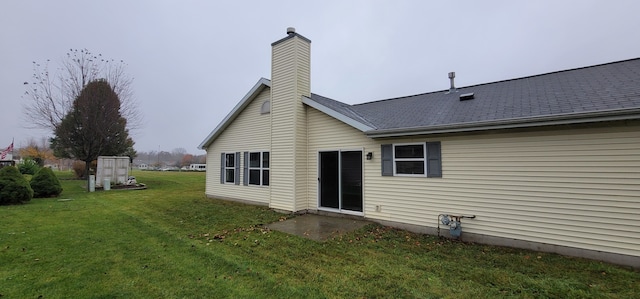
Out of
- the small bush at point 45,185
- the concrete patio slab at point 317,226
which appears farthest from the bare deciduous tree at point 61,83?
the concrete patio slab at point 317,226

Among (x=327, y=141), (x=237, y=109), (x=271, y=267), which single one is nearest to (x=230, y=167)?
(x=237, y=109)

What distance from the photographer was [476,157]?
5.93m

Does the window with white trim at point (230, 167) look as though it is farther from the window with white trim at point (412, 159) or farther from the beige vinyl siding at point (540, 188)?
the beige vinyl siding at point (540, 188)

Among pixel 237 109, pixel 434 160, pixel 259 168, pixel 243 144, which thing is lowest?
pixel 259 168

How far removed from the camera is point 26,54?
1773 centimetres

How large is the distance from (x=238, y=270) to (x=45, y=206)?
10.9m

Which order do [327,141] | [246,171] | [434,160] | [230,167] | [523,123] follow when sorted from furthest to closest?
[230,167] < [246,171] < [327,141] < [434,160] < [523,123]

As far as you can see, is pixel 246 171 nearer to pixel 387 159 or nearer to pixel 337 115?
pixel 337 115

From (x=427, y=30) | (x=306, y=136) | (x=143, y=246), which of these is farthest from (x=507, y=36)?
(x=143, y=246)

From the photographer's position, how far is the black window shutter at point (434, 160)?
21.0 feet

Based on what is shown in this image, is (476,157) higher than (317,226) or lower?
higher

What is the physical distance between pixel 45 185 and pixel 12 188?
252 centimetres

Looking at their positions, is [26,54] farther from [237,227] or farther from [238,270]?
[238,270]

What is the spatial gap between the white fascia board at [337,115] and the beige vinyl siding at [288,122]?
0.43 m
